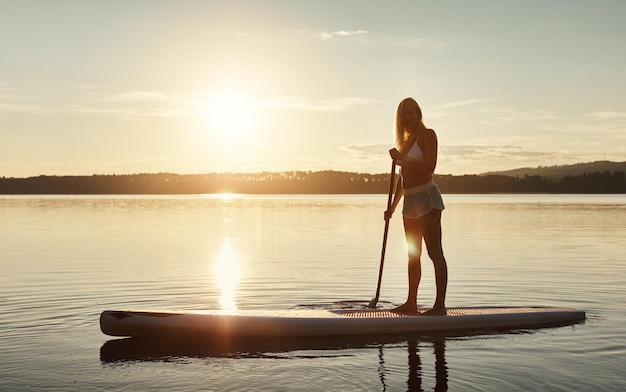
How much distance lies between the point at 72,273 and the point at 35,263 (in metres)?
3.05

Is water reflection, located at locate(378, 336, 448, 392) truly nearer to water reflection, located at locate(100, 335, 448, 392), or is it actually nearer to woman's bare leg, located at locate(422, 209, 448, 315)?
water reflection, located at locate(100, 335, 448, 392)

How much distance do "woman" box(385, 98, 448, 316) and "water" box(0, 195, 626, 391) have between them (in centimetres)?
118

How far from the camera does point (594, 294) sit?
14719mm

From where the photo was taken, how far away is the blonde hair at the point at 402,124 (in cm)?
1018

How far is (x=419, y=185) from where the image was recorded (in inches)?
404

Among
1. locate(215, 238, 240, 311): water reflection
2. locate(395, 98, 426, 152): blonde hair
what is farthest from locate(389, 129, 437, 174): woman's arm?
locate(215, 238, 240, 311): water reflection

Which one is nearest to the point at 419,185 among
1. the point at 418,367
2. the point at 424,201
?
the point at 424,201

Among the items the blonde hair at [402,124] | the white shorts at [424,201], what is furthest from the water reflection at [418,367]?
the blonde hair at [402,124]

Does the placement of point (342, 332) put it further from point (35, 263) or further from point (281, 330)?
point (35, 263)

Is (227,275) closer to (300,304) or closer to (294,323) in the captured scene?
(300,304)

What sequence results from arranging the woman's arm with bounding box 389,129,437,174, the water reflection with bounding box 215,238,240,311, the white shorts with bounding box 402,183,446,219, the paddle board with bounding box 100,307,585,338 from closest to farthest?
the paddle board with bounding box 100,307,585,338, the woman's arm with bounding box 389,129,437,174, the white shorts with bounding box 402,183,446,219, the water reflection with bounding box 215,238,240,311

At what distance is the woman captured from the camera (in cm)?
1011

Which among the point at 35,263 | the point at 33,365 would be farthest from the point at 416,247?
the point at 35,263

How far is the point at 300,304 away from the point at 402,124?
4569mm
